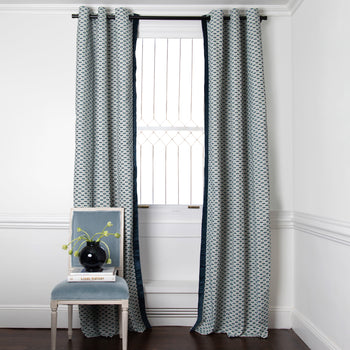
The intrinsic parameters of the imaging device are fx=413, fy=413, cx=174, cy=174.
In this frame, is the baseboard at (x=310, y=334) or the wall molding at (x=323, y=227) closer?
the wall molding at (x=323, y=227)

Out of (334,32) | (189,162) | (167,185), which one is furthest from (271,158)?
(334,32)

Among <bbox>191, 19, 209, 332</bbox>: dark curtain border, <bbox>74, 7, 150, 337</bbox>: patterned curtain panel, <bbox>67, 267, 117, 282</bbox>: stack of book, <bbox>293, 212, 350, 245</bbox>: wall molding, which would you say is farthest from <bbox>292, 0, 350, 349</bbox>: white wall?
<bbox>67, 267, 117, 282</bbox>: stack of book

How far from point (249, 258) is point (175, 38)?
1.82 m

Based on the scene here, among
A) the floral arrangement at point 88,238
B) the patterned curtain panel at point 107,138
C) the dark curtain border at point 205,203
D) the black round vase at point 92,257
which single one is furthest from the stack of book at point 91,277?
the dark curtain border at point 205,203

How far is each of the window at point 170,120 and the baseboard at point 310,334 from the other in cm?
116

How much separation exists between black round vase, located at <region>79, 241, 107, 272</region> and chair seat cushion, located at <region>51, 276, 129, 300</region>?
0.53 feet

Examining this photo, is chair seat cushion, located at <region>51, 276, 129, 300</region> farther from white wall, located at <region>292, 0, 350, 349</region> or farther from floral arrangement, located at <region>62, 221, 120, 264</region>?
white wall, located at <region>292, 0, 350, 349</region>

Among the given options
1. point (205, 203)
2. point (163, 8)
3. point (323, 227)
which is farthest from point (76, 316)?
point (163, 8)

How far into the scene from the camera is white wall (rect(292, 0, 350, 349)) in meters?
2.28

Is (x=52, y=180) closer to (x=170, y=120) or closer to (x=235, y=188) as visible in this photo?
(x=170, y=120)

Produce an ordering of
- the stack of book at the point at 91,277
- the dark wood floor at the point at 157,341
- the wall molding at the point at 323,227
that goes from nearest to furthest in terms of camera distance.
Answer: the wall molding at the point at 323,227
the stack of book at the point at 91,277
the dark wood floor at the point at 157,341

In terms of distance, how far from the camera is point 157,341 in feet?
9.47

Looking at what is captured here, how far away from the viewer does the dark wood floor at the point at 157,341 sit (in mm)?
2793

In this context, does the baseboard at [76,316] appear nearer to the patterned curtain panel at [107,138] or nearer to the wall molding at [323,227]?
the patterned curtain panel at [107,138]
